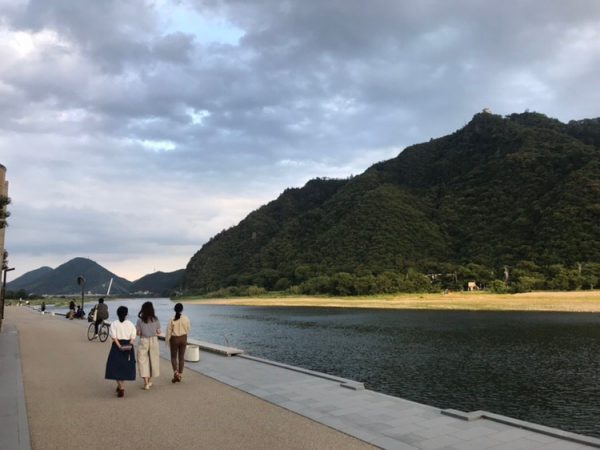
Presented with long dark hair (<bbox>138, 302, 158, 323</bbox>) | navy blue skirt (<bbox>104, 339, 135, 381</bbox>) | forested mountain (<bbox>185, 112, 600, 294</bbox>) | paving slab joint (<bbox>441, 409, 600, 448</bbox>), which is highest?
forested mountain (<bbox>185, 112, 600, 294</bbox>)

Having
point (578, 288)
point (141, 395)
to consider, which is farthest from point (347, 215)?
point (141, 395)

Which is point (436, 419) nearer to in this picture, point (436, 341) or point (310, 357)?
point (310, 357)

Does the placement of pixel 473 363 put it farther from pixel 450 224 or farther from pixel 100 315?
pixel 450 224

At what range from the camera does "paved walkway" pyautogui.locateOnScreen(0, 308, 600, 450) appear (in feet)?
16.9

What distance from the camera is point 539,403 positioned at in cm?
1140

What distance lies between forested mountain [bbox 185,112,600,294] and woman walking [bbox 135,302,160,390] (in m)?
65.8

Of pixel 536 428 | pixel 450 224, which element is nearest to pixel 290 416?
pixel 536 428

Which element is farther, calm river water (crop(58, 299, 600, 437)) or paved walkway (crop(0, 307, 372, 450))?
calm river water (crop(58, 299, 600, 437))

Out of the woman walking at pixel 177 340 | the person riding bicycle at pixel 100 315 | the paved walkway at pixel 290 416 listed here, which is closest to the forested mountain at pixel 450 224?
the person riding bicycle at pixel 100 315

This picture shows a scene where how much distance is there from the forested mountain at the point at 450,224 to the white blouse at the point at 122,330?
6642 centimetres

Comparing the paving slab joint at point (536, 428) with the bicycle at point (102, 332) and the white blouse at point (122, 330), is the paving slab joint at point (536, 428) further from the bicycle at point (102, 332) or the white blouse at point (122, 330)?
the bicycle at point (102, 332)

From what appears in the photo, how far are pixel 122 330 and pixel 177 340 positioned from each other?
4.50 feet

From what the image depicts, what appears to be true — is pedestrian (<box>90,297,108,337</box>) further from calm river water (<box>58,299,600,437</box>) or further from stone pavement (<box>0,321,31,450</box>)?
calm river water (<box>58,299,600,437</box>)

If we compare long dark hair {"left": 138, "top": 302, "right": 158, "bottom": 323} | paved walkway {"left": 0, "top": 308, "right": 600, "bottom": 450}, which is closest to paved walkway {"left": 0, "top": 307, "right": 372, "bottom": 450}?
paved walkway {"left": 0, "top": 308, "right": 600, "bottom": 450}
